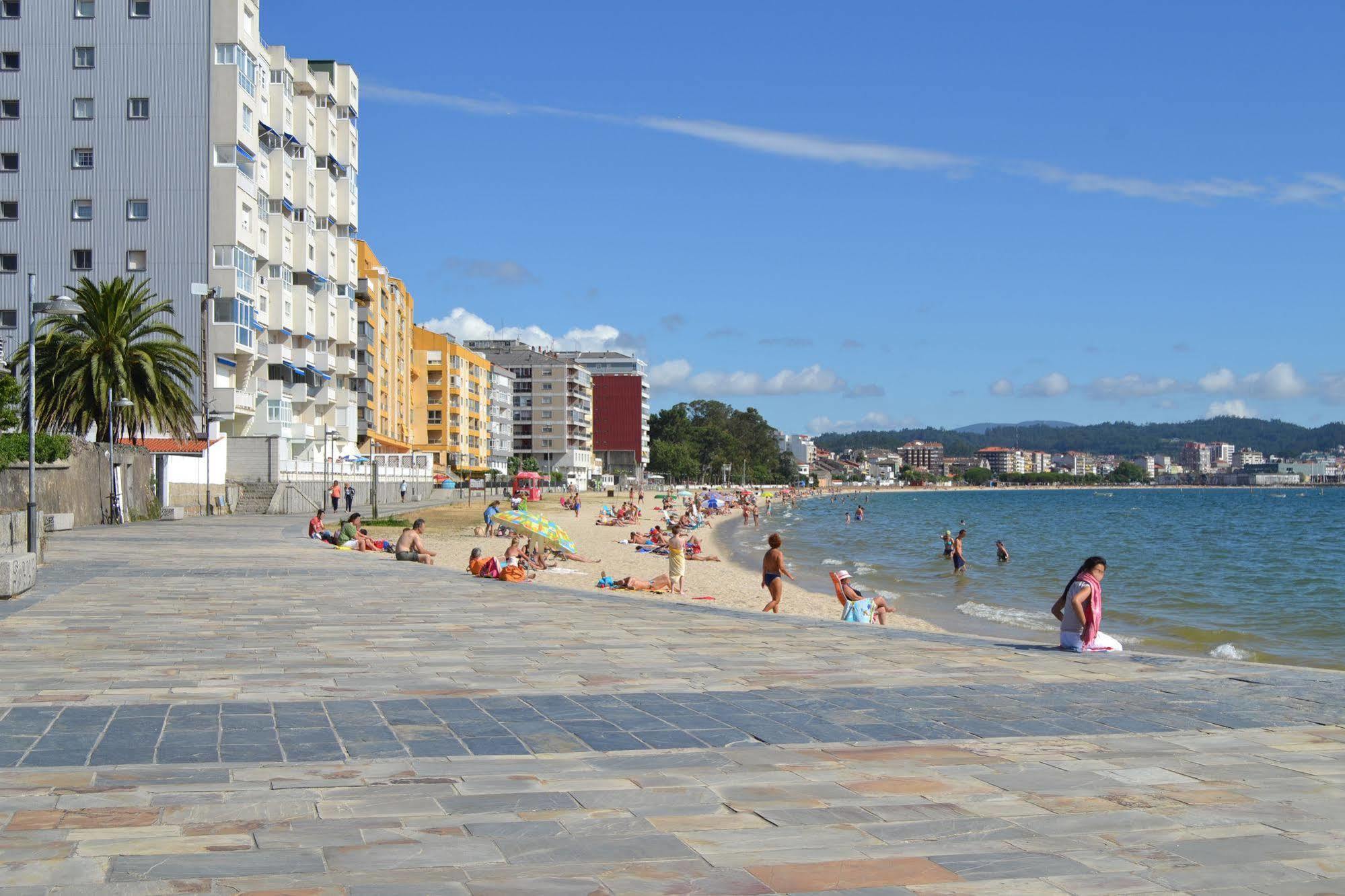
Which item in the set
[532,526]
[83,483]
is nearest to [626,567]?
[532,526]

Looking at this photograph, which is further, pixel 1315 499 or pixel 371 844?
pixel 1315 499

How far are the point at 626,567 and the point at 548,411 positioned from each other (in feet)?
383

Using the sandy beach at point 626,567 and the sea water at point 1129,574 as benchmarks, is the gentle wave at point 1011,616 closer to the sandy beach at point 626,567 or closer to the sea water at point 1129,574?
the sea water at point 1129,574

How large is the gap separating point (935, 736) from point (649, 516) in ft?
246

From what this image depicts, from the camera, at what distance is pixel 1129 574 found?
40.2 m

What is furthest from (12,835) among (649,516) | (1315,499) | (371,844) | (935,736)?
(1315,499)

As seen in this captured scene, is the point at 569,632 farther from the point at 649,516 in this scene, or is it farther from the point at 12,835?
the point at 649,516

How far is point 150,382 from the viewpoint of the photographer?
130ft

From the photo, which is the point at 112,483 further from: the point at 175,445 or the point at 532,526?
the point at 532,526

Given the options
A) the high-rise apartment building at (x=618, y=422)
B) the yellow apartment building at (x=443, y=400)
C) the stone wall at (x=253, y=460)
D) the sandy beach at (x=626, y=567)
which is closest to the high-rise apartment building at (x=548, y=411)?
the high-rise apartment building at (x=618, y=422)

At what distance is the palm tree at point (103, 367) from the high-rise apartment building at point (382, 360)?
95.7 ft

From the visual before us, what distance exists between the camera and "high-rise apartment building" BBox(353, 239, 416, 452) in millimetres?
79750

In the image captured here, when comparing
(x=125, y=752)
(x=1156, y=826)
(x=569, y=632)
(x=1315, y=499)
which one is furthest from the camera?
(x=1315, y=499)

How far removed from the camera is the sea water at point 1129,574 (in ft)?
80.3
